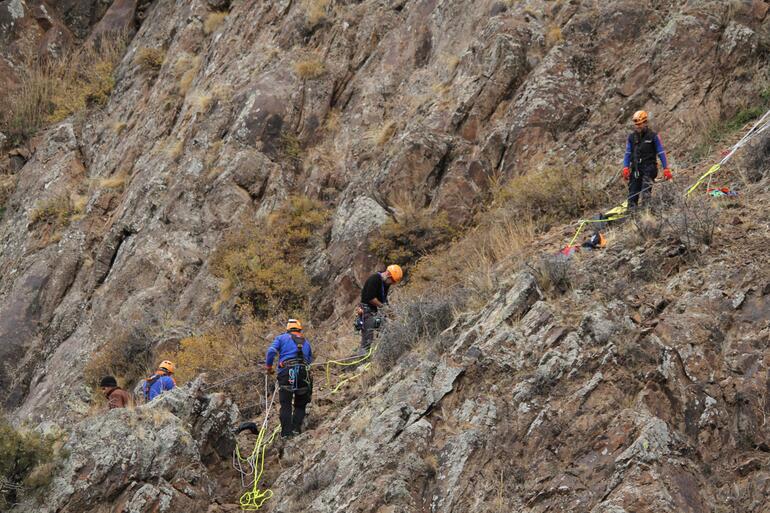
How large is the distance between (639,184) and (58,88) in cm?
2033

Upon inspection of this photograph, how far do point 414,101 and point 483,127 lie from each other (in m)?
1.95

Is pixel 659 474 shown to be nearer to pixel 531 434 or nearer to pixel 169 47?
pixel 531 434

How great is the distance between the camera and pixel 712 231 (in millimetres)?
9359

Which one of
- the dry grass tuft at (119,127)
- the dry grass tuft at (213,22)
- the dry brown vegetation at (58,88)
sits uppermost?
the dry brown vegetation at (58,88)

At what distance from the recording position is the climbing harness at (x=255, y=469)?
9500mm

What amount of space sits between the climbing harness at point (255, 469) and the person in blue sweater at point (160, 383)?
168 centimetres

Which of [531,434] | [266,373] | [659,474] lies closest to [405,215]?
[266,373]

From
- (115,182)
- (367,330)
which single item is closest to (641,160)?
(367,330)

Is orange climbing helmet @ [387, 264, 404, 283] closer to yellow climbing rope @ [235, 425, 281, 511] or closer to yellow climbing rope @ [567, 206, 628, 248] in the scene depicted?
yellow climbing rope @ [567, 206, 628, 248]

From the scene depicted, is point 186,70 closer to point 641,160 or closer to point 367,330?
point 367,330

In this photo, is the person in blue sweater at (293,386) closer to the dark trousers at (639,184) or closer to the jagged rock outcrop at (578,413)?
the jagged rock outcrop at (578,413)

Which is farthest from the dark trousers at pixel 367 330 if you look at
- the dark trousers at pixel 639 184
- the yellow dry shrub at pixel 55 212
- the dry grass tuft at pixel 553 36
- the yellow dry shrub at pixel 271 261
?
the yellow dry shrub at pixel 55 212

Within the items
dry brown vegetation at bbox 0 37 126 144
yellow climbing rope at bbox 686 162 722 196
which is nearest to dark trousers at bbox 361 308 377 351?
yellow climbing rope at bbox 686 162 722 196

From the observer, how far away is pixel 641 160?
11922 millimetres
